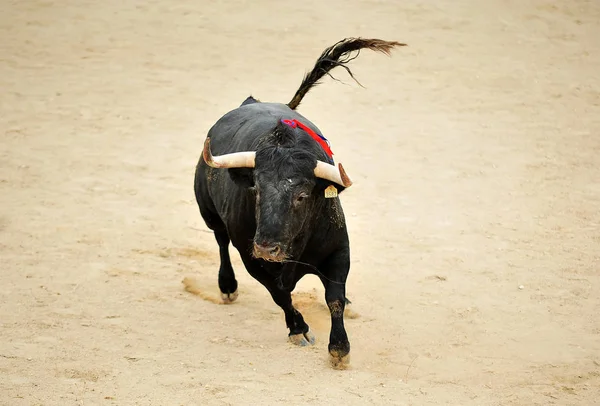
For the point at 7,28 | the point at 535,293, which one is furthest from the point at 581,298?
the point at 7,28

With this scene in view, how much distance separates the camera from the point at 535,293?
6.94 m

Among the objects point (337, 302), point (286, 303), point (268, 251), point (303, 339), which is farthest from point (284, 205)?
point (303, 339)

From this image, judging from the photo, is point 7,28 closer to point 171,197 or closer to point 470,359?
point 171,197

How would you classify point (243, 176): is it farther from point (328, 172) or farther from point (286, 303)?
point (286, 303)

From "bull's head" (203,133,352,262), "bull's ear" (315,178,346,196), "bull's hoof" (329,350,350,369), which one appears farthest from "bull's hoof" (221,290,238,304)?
"bull's ear" (315,178,346,196)

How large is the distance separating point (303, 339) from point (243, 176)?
1.29 m

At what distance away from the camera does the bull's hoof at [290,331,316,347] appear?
606 centimetres

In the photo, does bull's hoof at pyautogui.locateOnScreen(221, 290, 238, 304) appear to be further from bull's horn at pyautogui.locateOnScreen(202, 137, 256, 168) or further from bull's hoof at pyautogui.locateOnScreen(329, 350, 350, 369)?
bull's horn at pyautogui.locateOnScreen(202, 137, 256, 168)

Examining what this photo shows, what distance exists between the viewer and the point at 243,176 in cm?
555

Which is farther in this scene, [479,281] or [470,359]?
[479,281]

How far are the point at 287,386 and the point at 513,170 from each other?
520cm

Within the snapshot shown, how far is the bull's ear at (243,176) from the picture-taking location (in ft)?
18.1

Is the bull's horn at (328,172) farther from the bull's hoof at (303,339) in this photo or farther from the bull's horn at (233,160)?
the bull's hoof at (303,339)

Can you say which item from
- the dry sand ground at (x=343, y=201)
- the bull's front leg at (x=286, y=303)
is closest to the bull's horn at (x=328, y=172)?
the bull's front leg at (x=286, y=303)
